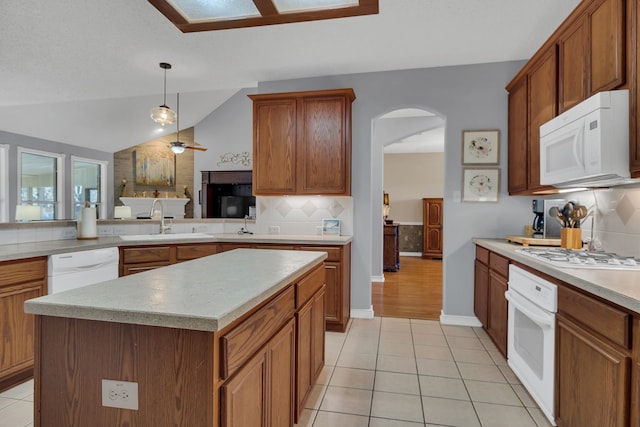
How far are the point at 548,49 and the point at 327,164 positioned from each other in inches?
78.9

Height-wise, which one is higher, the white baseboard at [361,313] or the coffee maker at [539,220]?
the coffee maker at [539,220]

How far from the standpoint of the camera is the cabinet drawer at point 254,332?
97 centimetres

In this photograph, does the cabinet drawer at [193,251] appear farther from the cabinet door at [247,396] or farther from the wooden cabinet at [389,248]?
the wooden cabinet at [389,248]

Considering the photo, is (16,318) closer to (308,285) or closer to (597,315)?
(308,285)

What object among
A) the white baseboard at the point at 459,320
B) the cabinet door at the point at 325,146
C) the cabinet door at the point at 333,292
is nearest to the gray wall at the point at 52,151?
the cabinet door at the point at 325,146

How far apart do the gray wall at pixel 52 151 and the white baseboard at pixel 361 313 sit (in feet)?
20.3

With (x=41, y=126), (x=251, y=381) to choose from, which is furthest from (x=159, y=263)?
(x=41, y=126)

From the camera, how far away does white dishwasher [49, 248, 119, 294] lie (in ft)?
7.94

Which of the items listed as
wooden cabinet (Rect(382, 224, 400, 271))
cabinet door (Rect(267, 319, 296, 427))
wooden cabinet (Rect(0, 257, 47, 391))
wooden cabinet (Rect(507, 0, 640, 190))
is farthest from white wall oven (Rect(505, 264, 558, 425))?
wooden cabinet (Rect(382, 224, 400, 271))

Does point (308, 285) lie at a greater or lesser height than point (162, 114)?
lesser

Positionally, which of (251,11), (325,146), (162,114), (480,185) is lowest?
(480,185)

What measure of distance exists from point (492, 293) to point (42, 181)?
25.8 feet

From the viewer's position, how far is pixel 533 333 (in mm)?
1989

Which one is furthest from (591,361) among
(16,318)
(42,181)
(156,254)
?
(42,181)
